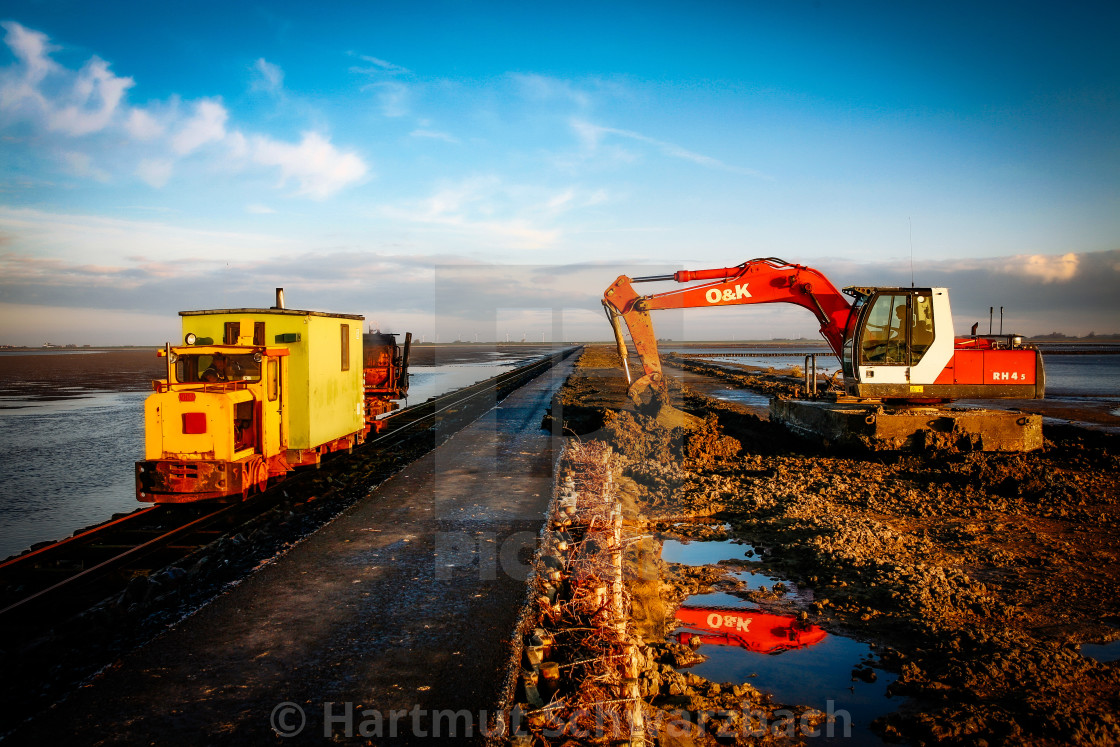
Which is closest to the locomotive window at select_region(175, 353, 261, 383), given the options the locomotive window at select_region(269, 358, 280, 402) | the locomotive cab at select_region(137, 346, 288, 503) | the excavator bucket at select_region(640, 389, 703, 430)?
the locomotive cab at select_region(137, 346, 288, 503)

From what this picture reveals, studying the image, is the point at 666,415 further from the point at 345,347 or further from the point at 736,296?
the point at 345,347

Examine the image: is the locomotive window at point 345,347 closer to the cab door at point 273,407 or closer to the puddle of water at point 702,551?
the cab door at point 273,407

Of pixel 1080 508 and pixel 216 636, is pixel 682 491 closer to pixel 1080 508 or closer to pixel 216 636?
pixel 1080 508

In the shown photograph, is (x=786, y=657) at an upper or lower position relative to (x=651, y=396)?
lower

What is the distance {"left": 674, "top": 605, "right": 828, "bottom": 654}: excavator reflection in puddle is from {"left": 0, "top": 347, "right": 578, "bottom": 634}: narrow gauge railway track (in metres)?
6.60

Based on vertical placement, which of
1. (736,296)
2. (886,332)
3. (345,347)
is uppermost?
(736,296)

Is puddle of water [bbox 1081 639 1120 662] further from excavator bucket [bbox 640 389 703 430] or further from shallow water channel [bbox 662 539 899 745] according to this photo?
excavator bucket [bbox 640 389 703 430]

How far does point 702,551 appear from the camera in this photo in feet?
27.1

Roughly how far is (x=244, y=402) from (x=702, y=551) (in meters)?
7.66

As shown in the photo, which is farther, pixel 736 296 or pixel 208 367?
pixel 736 296

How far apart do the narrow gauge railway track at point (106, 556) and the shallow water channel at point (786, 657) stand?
22.0 ft

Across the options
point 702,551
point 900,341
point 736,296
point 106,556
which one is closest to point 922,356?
point 900,341

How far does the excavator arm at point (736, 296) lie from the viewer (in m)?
14.3

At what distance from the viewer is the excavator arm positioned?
14312 mm
